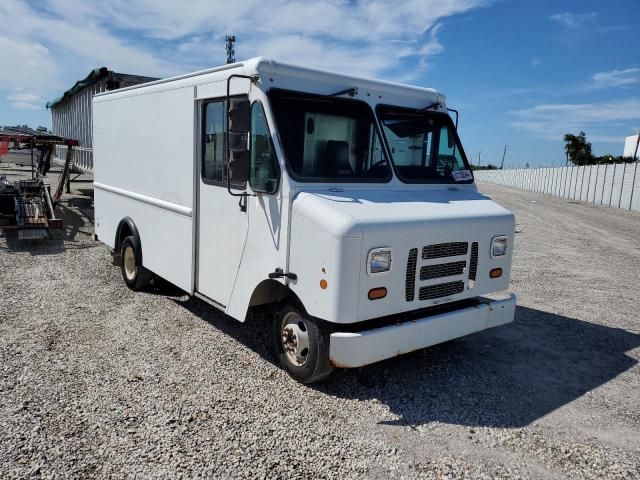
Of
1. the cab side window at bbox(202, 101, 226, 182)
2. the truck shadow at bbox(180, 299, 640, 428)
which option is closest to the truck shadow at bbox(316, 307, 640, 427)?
the truck shadow at bbox(180, 299, 640, 428)

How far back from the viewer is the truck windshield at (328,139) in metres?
4.22

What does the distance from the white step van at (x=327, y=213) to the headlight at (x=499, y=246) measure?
0.05 ft

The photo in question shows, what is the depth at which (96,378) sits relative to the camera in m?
4.34

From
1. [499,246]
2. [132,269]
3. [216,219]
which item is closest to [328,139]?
[216,219]

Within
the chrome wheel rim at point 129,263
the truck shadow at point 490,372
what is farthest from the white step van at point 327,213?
the chrome wheel rim at point 129,263

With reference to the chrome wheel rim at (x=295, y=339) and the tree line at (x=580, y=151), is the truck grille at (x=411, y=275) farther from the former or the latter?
the tree line at (x=580, y=151)

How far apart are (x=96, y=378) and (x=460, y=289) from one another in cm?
321

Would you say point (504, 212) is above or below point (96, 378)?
above

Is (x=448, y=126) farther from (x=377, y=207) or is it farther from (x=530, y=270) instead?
(x=530, y=270)

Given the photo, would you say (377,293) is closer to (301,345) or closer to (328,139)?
(301,345)

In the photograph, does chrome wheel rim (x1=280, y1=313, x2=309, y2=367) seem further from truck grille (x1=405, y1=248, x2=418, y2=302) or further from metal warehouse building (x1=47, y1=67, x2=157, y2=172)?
metal warehouse building (x1=47, y1=67, x2=157, y2=172)

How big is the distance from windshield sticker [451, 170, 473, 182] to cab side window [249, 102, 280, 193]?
210cm

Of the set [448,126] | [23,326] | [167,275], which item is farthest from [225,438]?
[448,126]

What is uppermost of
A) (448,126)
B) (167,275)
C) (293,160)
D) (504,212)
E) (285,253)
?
(448,126)
